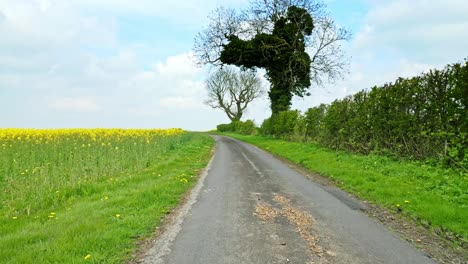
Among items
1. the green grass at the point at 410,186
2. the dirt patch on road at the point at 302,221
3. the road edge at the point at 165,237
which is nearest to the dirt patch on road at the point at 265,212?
the dirt patch on road at the point at 302,221

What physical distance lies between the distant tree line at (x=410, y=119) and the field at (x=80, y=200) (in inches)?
319

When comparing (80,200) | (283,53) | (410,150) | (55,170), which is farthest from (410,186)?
(283,53)

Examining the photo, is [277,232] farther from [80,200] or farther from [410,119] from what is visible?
[410,119]

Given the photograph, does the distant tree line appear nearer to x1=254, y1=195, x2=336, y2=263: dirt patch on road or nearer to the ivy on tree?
x1=254, y1=195, x2=336, y2=263: dirt patch on road

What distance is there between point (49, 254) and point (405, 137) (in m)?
13.6

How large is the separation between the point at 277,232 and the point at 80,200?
555 cm

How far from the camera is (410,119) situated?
14195 millimetres

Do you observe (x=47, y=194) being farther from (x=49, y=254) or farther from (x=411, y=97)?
(x=411, y=97)

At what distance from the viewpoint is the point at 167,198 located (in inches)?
362

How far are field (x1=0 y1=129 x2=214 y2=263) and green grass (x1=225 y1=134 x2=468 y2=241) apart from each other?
16.8 feet

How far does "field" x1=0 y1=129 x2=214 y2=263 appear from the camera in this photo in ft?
18.5

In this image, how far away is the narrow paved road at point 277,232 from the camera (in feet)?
17.4

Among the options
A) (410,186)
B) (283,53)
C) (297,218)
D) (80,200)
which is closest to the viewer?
(297,218)

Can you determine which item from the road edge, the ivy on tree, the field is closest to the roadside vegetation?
the road edge
